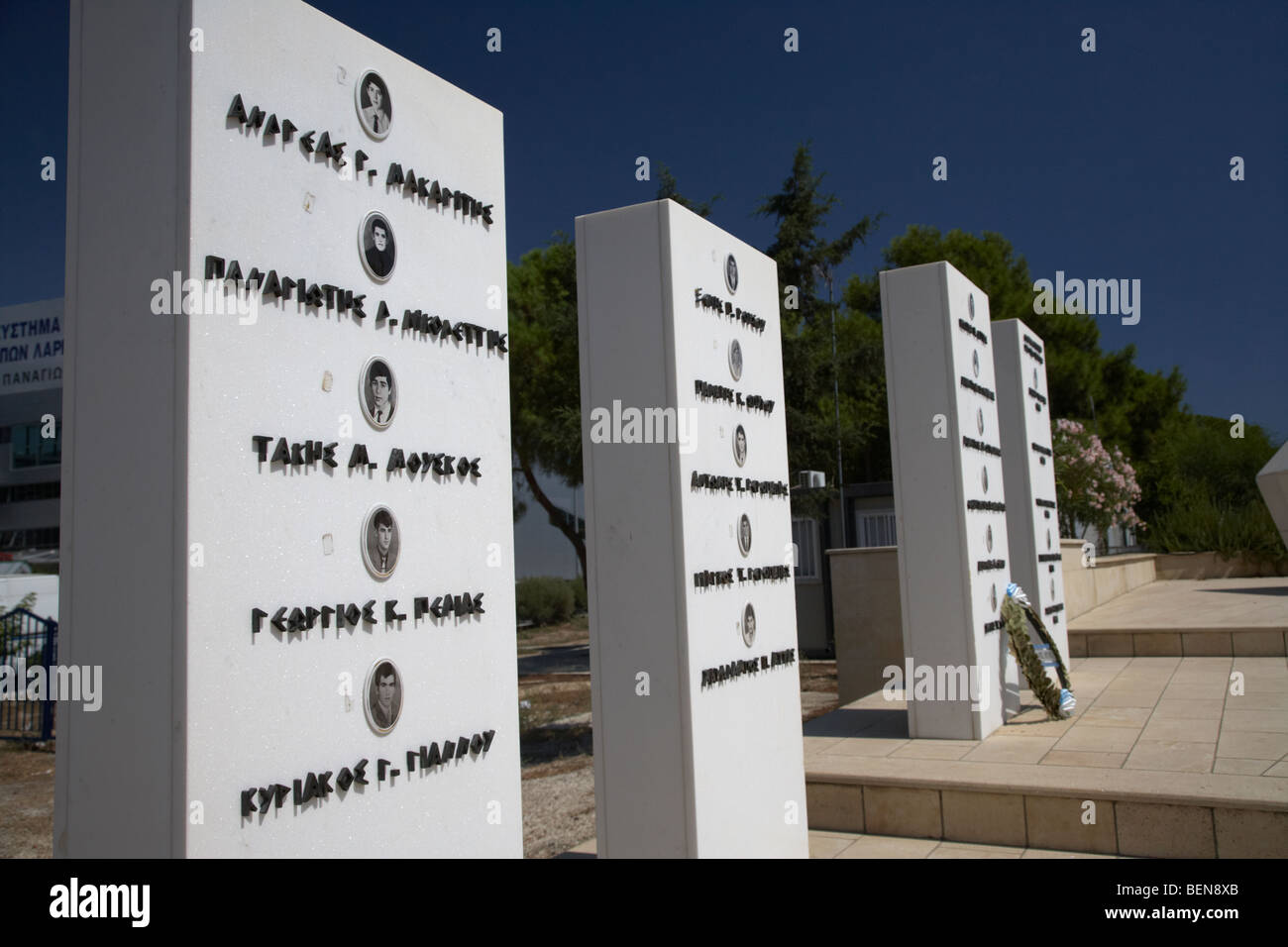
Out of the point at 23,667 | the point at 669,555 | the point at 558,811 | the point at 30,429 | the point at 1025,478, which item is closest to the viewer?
the point at 669,555

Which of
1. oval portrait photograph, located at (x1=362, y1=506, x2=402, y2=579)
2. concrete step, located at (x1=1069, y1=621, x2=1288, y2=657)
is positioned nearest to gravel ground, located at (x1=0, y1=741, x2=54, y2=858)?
oval portrait photograph, located at (x1=362, y1=506, x2=402, y2=579)

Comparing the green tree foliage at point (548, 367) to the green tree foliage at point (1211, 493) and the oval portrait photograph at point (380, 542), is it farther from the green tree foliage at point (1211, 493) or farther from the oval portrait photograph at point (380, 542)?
the green tree foliage at point (1211, 493)

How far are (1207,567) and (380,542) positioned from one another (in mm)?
22150

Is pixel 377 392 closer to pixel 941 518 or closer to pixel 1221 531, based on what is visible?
pixel 941 518

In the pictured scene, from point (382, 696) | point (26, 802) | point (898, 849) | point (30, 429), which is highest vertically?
point (30, 429)

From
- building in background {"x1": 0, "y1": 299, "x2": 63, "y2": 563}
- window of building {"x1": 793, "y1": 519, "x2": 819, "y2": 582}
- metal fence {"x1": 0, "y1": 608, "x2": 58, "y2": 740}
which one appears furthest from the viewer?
window of building {"x1": 793, "y1": 519, "x2": 819, "y2": 582}

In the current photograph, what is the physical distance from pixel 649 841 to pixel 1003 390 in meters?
7.25

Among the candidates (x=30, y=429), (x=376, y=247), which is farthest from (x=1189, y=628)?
(x=30, y=429)

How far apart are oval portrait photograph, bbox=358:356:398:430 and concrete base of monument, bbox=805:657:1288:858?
4327 millimetres

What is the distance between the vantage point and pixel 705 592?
15.0 feet

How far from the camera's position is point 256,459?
2.49m

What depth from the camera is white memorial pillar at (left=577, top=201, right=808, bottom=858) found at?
14.3 ft

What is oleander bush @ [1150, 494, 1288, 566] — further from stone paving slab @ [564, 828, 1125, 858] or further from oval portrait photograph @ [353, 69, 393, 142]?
oval portrait photograph @ [353, 69, 393, 142]
